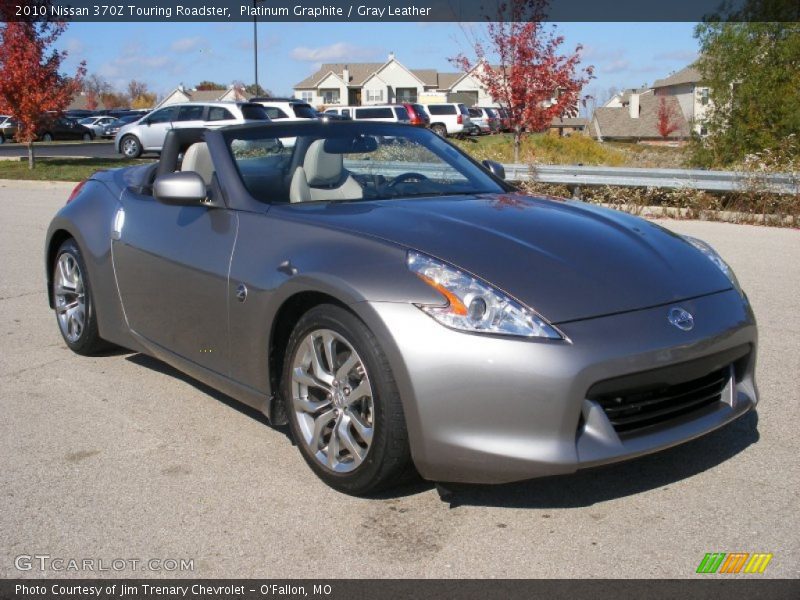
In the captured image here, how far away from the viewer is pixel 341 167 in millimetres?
4676

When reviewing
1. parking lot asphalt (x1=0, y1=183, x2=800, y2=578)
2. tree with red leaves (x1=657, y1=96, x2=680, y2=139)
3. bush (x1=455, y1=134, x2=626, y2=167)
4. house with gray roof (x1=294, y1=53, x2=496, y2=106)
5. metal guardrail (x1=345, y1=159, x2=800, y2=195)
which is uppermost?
house with gray roof (x1=294, y1=53, x2=496, y2=106)

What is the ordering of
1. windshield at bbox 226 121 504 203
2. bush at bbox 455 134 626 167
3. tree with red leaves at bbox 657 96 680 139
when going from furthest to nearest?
tree with red leaves at bbox 657 96 680 139 → bush at bbox 455 134 626 167 → windshield at bbox 226 121 504 203

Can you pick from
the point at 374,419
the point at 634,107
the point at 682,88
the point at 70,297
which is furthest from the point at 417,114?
the point at 634,107

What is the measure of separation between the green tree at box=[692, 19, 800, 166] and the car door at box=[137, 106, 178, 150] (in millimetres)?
15522

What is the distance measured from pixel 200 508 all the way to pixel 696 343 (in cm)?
204

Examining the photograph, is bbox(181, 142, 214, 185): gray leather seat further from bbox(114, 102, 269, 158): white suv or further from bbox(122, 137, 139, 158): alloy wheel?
bbox(122, 137, 139, 158): alloy wheel

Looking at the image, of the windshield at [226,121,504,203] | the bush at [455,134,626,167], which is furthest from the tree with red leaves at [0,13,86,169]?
the windshield at [226,121,504,203]

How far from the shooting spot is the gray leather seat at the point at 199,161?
4.70 metres

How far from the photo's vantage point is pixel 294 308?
380 centimetres

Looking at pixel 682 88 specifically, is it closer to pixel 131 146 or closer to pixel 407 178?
pixel 131 146

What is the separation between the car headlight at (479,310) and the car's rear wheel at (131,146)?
26.0 m

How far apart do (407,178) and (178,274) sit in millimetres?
1284

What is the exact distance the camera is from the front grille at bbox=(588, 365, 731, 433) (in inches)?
128
